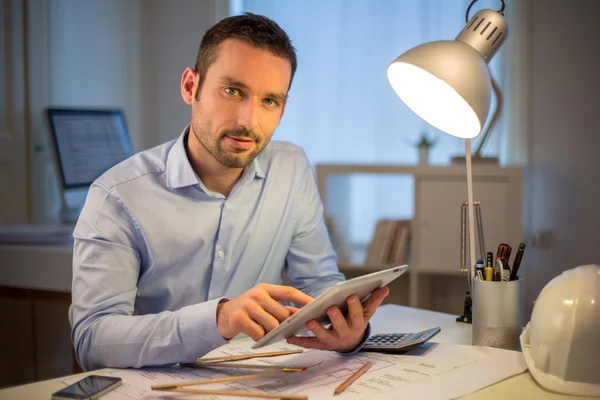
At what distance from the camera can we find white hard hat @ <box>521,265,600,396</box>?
108cm

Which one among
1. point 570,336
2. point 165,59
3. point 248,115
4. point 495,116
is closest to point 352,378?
point 570,336

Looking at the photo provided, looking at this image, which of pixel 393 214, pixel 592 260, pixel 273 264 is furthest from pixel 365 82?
pixel 273 264

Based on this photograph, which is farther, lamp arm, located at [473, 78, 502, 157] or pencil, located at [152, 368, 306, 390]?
lamp arm, located at [473, 78, 502, 157]

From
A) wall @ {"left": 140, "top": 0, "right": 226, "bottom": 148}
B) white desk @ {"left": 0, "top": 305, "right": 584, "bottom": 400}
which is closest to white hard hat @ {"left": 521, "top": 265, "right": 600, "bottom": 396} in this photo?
white desk @ {"left": 0, "top": 305, "right": 584, "bottom": 400}

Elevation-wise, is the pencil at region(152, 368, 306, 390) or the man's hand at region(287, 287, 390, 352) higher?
the man's hand at region(287, 287, 390, 352)

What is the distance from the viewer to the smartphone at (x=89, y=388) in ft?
3.34

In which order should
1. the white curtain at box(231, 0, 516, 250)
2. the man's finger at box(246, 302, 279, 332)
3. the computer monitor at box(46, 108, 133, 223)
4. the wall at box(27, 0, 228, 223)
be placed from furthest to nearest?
1. the white curtain at box(231, 0, 516, 250)
2. the wall at box(27, 0, 228, 223)
3. the computer monitor at box(46, 108, 133, 223)
4. the man's finger at box(246, 302, 279, 332)

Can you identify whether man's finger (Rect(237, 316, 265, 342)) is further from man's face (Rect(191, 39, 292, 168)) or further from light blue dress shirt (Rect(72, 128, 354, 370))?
man's face (Rect(191, 39, 292, 168))

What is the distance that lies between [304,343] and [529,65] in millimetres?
2726

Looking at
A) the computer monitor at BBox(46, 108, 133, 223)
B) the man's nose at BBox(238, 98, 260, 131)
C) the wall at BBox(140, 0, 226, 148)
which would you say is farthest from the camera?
the wall at BBox(140, 0, 226, 148)

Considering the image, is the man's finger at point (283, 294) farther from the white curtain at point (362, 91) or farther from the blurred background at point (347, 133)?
the white curtain at point (362, 91)

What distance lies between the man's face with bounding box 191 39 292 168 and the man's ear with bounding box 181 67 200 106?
7 centimetres

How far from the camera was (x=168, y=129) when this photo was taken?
429 centimetres

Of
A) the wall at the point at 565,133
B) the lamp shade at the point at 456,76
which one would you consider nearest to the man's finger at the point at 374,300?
the lamp shade at the point at 456,76
